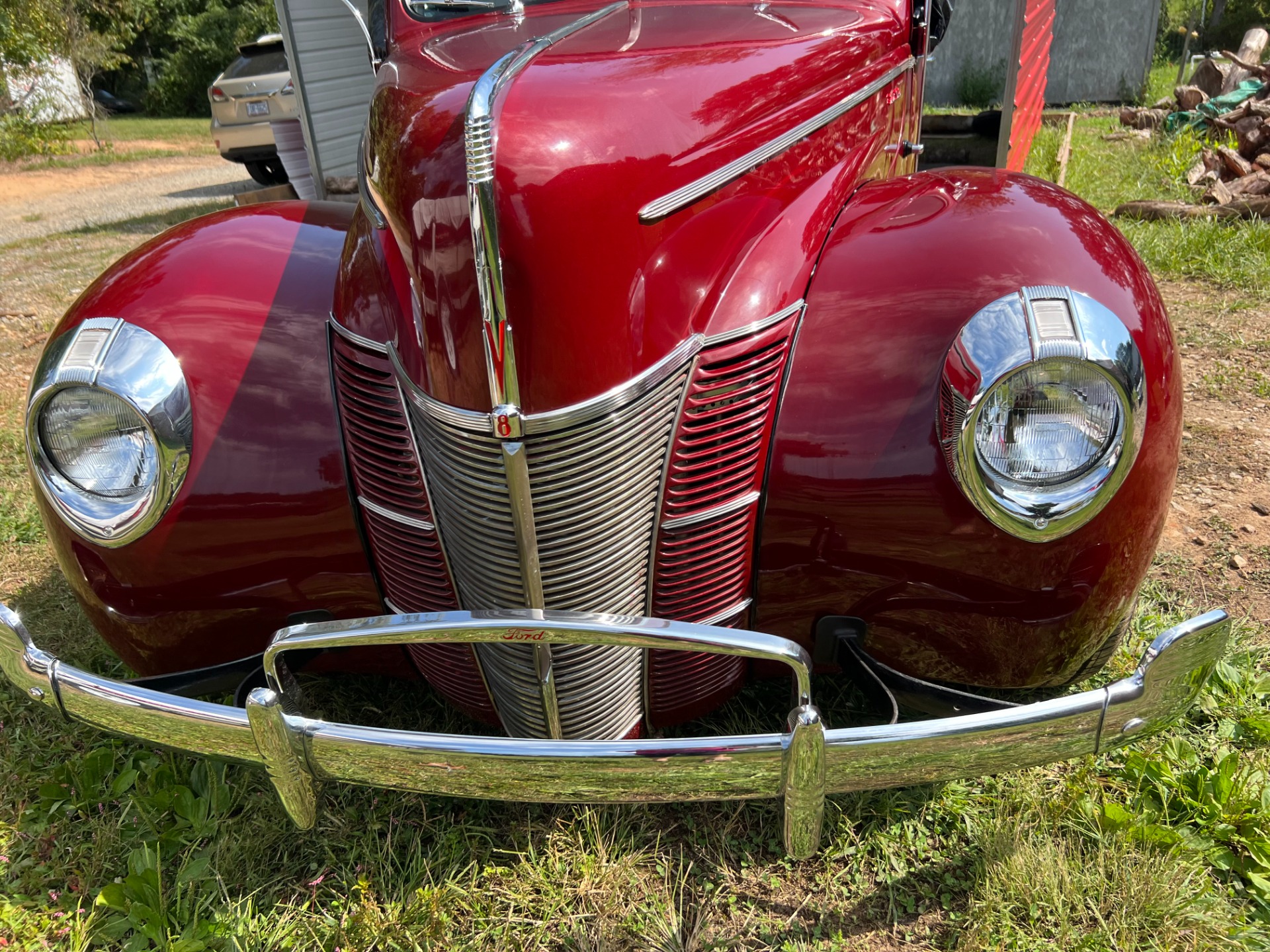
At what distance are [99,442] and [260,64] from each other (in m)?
9.77

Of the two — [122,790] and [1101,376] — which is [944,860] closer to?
[1101,376]

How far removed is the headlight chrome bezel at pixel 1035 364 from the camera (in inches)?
60.5

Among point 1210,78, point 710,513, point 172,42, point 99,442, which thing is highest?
point 99,442

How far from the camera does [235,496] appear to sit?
1795mm

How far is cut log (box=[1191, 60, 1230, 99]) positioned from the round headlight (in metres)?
11.7

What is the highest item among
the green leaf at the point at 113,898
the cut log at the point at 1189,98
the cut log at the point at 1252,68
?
the green leaf at the point at 113,898

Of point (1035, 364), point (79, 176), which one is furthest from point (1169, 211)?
point (79, 176)

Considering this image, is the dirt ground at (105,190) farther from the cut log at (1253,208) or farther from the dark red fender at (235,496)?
the cut log at (1253,208)

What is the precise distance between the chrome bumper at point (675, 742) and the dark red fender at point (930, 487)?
22 cm

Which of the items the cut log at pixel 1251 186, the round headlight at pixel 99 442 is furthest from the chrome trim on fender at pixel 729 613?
the cut log at pixel 1251 186

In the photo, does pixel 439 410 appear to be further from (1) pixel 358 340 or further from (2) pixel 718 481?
(2) pixel 718 481

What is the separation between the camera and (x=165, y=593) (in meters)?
1.84

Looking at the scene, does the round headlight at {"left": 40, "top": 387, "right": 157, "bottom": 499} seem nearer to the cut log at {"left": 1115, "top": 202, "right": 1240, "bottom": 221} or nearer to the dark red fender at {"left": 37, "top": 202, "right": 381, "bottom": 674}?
the dark red fender at {"left": 37, "top": 202, "right": 381, "bottom": 674}

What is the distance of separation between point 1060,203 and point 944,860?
136 cm
